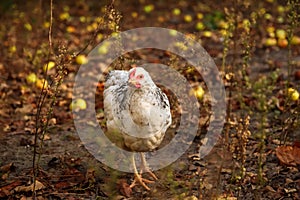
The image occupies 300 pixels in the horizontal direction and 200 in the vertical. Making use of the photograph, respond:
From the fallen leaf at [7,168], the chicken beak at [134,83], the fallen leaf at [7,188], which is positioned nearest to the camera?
the chicken beak at [134,83]

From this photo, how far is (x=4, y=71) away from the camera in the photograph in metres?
5.82

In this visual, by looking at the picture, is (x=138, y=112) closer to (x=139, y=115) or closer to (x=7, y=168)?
(x=139, y=115)

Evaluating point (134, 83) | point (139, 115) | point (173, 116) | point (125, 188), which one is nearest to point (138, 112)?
point (139, 115)

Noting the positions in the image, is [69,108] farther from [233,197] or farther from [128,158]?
[233,197]

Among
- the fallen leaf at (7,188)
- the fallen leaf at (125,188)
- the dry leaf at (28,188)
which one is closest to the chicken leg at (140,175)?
the fallen leaf at (125,188)

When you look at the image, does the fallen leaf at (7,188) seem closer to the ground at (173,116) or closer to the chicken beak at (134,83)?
the ground at (173,116)

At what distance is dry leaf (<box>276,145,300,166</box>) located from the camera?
368cm

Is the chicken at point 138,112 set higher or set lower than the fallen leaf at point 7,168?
higher

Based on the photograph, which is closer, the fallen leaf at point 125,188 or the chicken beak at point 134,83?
the chicken beak at point 134,83

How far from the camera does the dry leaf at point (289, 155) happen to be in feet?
12.1

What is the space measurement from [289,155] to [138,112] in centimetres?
122

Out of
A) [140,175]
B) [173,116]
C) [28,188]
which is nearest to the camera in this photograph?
[28,188]

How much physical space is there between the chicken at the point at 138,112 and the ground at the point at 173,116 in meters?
0.25

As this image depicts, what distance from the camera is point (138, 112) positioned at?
10.6 ft
